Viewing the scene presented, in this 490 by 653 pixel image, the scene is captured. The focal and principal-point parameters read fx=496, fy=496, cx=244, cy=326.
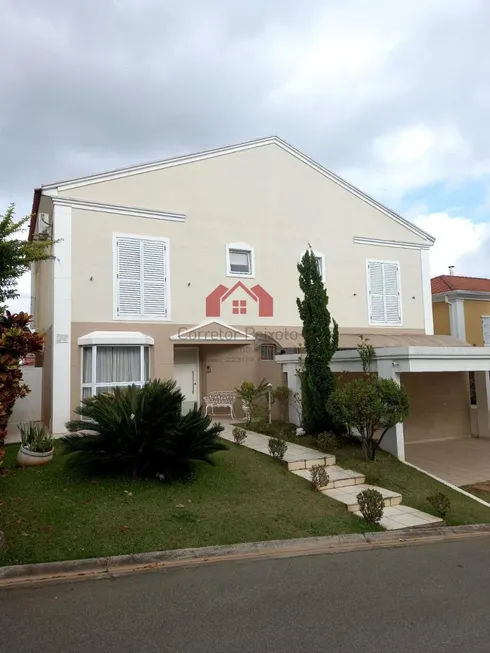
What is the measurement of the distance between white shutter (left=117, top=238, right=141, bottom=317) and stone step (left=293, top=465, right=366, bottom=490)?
24.7 ft

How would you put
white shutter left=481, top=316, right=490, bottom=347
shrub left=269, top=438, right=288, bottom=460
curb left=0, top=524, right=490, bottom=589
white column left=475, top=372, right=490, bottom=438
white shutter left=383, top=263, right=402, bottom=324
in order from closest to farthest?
curb left=0, top=524, right=490, bottom=589, shrub left=269, top=438, right=288, bottom=460, white column left=475, top=372, right=490, bottom=438, white shutter left=383, top=263, right=402, bottom=324, white shutter left=481, top=316, right=490, bottom=347

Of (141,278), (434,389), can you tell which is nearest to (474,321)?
(434,389)

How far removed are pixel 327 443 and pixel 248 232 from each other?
27.4 ft

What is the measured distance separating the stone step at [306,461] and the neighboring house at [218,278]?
75.3 inches

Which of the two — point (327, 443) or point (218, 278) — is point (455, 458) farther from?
point (218, 278)

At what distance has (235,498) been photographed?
841 cm

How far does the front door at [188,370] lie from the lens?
1717 cm

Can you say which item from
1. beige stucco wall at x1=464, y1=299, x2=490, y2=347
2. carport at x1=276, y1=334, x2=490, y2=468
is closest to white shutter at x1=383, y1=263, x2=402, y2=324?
carport at x1=276, y1=334, x2=490, y2=468

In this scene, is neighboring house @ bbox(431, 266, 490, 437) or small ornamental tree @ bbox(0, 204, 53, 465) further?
neighboring house @ bbox(431, 266, 490, 437)

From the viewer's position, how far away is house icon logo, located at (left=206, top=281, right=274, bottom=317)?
16.3m

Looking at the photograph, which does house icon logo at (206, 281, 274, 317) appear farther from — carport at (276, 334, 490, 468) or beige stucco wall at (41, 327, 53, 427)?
beige stucco wall at (41, 327, 53, 427)

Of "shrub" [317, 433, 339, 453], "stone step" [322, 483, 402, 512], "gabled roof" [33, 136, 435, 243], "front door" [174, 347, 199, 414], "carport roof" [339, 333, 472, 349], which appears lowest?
"stone step" [322, 483, 402, 512]

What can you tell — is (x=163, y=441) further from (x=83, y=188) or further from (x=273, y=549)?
(x=83, y=188)

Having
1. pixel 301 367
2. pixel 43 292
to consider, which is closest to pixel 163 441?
pixel 301 367
